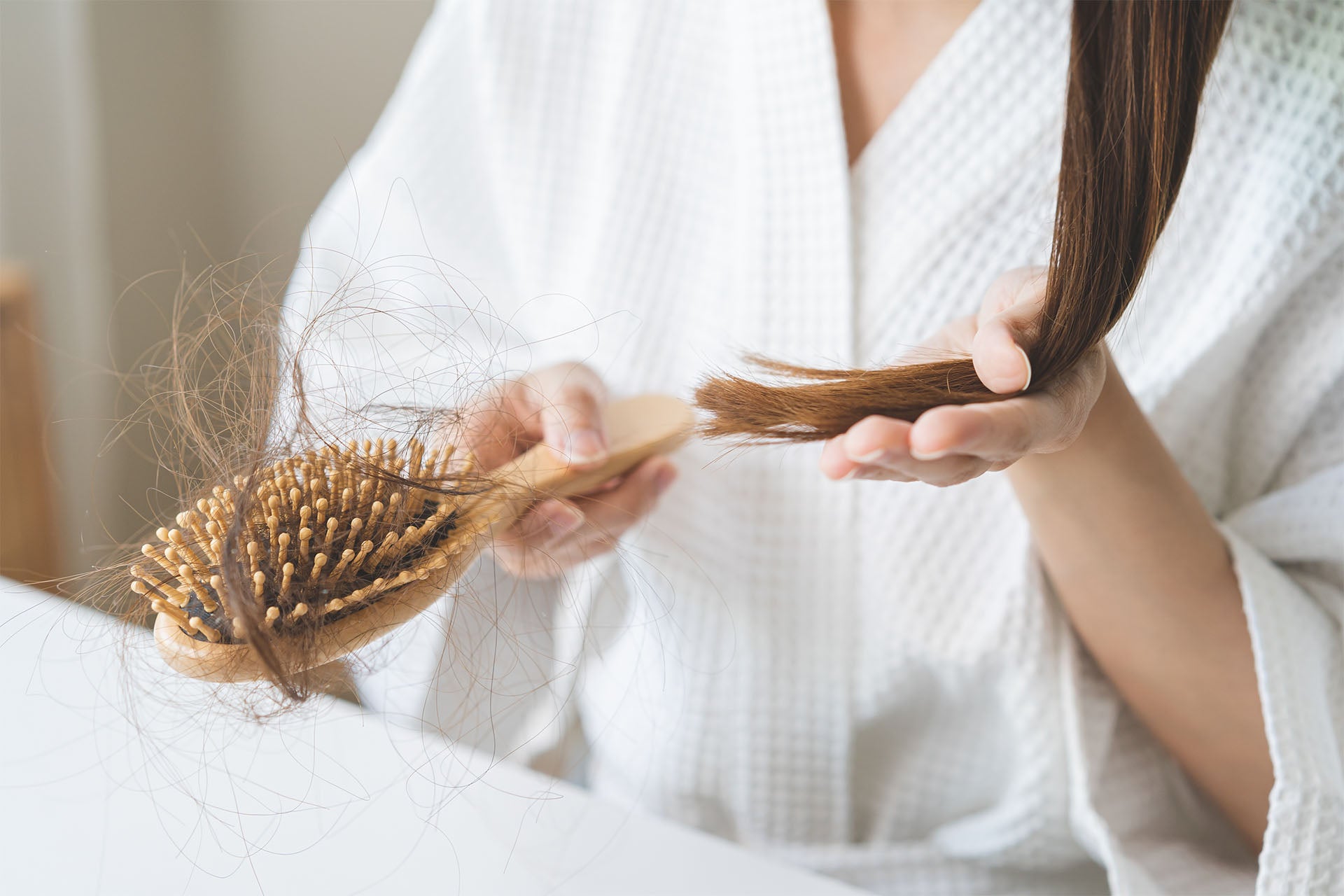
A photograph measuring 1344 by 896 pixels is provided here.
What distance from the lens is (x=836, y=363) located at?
0.51m

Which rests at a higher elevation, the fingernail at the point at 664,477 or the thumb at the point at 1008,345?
the thumb at the point at 1008,345

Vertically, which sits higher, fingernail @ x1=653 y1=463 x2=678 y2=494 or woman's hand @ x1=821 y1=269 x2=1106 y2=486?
woman's hand @ x1=821 y1=269 x2=1106 y2=486

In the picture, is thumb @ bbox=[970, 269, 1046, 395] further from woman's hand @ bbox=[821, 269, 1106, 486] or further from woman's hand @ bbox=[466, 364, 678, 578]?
woman's hand @ bbox=[466, 364, 678, 578]

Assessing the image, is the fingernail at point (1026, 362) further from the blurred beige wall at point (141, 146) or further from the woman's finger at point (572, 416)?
the blurred beige wall at point (141, 146)

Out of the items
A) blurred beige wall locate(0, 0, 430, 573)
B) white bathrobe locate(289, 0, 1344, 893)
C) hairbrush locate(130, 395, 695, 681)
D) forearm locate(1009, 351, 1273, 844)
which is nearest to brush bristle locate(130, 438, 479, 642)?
hairbrush locate(130, 395, 695, 681)

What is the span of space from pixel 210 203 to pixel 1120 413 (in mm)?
1279

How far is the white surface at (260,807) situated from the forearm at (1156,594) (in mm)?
203

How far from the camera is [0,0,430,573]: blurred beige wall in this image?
1122 mm

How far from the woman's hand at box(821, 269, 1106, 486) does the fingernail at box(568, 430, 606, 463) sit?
16 centimetres

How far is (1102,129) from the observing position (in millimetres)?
352

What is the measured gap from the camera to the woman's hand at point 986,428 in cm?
28

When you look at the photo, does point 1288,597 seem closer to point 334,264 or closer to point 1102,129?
point 1102,129

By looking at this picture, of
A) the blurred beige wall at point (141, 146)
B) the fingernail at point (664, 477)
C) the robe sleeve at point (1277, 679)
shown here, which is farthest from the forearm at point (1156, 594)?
the blurred beige wall at point (141, 146)

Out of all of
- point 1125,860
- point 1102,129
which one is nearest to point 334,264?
point 1102,129
